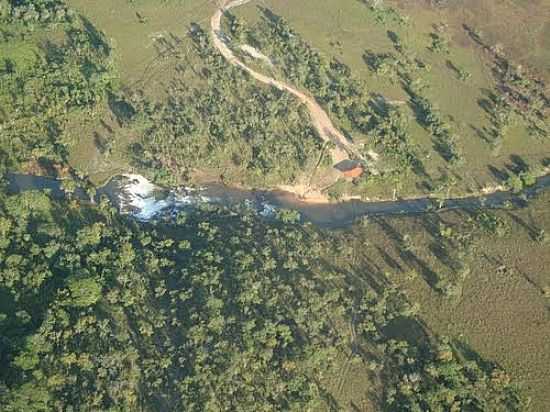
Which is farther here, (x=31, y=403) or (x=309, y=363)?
(x=309, y=363)

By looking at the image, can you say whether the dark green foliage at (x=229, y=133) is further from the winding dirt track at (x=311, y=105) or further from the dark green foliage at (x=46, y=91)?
the dark green foliage at (x=46, y=91)

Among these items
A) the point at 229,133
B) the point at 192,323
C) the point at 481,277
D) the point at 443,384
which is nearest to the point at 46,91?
the point at 229,133

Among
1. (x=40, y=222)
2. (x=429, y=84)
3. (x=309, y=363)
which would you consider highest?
(x=429, y=84)

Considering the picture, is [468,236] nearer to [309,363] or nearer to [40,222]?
[309,363]

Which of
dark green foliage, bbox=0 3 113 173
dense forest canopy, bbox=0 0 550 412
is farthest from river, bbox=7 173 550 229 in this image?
dark green foliage, bbox=0 3 113 173

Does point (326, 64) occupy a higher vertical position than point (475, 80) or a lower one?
lower

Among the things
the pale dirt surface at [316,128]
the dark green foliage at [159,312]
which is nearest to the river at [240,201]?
the pale dirt surface at [316,128]

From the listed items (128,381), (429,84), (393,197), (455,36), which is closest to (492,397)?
(393,197)

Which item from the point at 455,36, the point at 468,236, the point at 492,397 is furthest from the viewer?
the point at 455,36

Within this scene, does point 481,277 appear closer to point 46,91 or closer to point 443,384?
point 443,384
